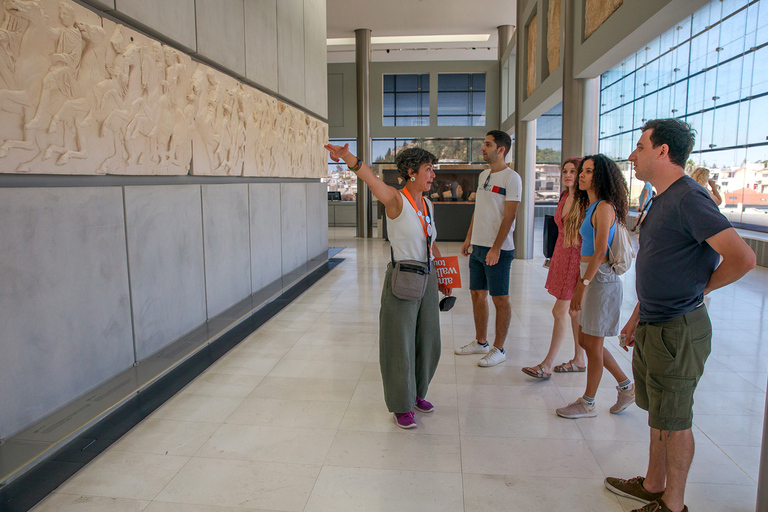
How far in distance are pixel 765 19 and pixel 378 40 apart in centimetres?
1208

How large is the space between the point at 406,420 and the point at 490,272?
1.74m

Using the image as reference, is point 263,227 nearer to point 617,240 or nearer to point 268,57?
point 268,57

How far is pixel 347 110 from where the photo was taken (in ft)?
65.1

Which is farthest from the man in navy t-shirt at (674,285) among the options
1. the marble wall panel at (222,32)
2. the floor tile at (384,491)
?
the marble wall panel at (222,32)

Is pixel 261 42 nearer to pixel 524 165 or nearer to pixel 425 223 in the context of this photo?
pixel 425 223

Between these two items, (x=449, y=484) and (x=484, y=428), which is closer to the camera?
(x=449, y=484)

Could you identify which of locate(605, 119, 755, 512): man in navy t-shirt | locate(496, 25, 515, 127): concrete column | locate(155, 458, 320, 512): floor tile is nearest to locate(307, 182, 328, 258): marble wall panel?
locate(155, 458, 320, 512): floor tile

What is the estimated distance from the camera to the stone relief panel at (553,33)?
865 cm

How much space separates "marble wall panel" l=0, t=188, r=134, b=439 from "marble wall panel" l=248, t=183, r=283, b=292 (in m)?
3.03

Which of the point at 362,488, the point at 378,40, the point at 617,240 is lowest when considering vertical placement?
the point at 362,488

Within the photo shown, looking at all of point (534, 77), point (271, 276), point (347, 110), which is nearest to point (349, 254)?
point (271, 276)

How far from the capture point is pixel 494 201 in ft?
15.2

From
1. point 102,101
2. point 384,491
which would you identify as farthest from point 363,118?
point 384,491

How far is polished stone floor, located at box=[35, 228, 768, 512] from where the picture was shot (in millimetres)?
2719
